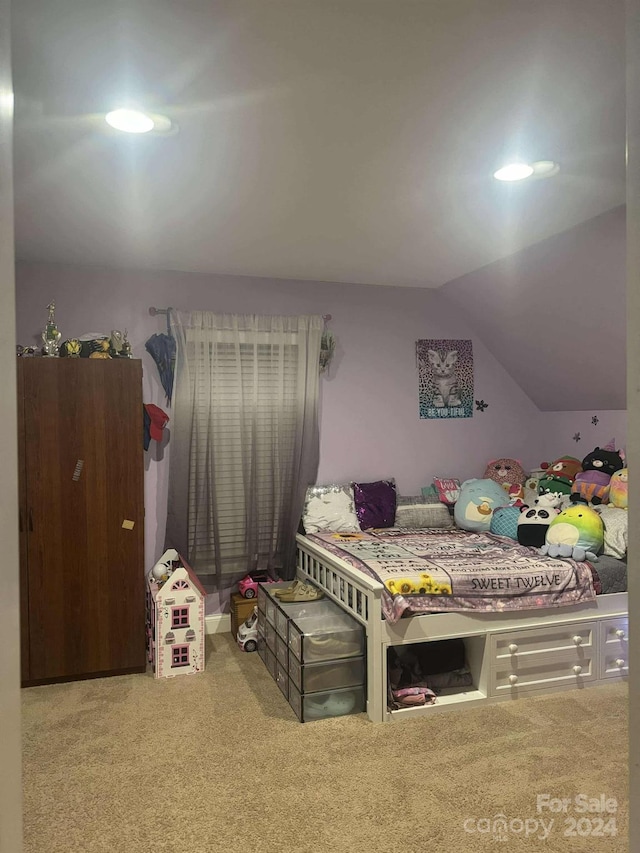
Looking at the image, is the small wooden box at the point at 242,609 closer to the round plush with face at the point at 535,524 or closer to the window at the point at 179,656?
the window at the point at 179,656

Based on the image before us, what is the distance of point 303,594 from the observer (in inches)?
134

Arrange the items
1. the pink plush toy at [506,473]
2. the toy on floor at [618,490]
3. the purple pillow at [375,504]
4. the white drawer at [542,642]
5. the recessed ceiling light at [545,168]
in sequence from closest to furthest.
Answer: the recessed ceiling light at [545,168], the white drawer at [542,642], the toy on floor at [618,490], the purple pillow at [375,504], the pink plush toy at [506,473]

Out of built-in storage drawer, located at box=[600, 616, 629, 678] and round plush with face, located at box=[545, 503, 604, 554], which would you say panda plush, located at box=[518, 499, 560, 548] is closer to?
round plush with face, located at box=[545, 503, 604, 554]

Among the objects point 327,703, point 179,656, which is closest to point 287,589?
point 179,656

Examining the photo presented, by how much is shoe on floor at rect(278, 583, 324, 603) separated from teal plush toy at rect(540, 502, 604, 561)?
125cm

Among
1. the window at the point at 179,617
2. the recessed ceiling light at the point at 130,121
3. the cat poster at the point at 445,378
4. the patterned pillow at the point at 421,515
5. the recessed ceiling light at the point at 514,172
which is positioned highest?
the recessed ceiling light at the point at 514,172

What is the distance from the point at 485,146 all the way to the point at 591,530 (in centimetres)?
208

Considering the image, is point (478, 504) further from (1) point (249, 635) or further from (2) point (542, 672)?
(1) point (249, 635)

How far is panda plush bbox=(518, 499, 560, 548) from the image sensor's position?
11.5 ft

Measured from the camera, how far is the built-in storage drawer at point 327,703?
285 centimetres

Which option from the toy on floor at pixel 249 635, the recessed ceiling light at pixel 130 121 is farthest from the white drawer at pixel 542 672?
the recessed ceiling light at pixel 130 121

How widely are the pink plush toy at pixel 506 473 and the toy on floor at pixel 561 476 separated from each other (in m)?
0.26

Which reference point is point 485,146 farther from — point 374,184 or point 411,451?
point 411,451

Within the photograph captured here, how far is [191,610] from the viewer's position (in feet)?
11.2
